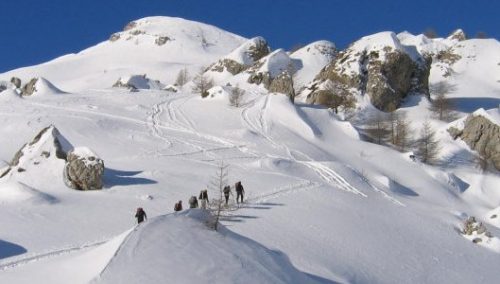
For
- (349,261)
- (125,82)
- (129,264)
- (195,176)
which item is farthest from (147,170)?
(125,82)

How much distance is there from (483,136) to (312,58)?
125 feet

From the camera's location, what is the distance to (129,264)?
13523 mm

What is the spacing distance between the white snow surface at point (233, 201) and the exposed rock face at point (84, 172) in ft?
1.96

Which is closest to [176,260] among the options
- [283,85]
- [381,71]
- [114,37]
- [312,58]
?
[283,85]

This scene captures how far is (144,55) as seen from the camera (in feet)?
406

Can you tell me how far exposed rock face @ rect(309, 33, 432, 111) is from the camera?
6169 centimetres

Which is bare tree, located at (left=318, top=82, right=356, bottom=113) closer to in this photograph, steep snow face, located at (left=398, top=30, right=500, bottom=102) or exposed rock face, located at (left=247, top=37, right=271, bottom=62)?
steep snow face, located at (left=398, top=30, right=500, bottom=102)

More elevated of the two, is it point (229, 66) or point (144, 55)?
point (144, 55)

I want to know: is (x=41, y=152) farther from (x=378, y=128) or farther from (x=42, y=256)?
(x=378, y=128)

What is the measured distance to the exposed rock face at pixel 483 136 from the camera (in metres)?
49.4

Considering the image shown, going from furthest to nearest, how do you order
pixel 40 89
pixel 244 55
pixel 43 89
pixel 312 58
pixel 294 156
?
pixel 244 55 < pixel 312 58 < pixel 40 89 < pixel 43 89 < pixel 294 156

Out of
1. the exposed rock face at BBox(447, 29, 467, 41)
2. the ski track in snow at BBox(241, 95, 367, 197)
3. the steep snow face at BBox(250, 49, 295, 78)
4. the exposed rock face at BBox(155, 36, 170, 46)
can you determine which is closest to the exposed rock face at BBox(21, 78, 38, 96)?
the ski track in snow at BBox(241, 95, 367, 197)

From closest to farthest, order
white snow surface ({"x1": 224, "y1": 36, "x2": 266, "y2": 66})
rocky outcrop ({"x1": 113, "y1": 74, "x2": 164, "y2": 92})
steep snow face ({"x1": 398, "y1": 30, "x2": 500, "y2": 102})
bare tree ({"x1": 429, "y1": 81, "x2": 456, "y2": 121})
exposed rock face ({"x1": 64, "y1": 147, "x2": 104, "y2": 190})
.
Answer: exposed rock face ({"x1": 64, "y1": 147, "x2": 104, "y2": 190}) → bare tree ({"x1": 429, "y1": 81, "x2": 456, "y2": 121}) → rocky outcrop ({"x1": 113, "y1": 74, "x2": 164, "y2": 92}) → steep snow face ({"x1": 398, "y1": 30, "x2": 500, "y2": 102}) → white snow surface ({"x1": 224, "y1": 36, "x2": 266, "y2": 66})

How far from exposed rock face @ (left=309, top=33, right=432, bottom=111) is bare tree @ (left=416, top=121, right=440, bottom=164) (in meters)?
7.89
